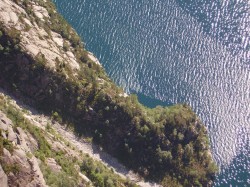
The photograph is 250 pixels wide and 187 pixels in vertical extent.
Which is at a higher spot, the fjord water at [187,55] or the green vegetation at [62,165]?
the fjord water at [187,55]

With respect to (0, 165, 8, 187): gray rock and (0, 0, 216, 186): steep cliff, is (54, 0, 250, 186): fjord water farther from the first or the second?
(0, 165, 8, 187): gray rock

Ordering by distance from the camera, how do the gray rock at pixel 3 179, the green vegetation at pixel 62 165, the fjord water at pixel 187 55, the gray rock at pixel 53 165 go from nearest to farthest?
the gray rock at pixel 3 179, the green vegetation at pixel 62 165, the gray rock at pixel 53 165, the fjord water at pixel 187 55

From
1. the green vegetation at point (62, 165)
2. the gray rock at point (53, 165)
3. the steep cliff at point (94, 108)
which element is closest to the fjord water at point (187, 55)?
the steep cliff at point (94, 108)

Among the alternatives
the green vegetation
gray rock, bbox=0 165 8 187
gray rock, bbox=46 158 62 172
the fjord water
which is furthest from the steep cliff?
gray rock, bbox=0 165 8 187

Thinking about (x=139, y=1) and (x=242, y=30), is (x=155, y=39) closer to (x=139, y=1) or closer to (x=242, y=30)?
(x=139, y=1)

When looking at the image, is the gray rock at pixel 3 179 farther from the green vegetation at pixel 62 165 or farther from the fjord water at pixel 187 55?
the fjord water at pixel 187 55

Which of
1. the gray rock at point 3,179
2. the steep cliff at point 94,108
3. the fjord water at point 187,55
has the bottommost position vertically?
the gray rock at point 3,179

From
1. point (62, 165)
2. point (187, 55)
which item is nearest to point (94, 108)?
point (62, 165)

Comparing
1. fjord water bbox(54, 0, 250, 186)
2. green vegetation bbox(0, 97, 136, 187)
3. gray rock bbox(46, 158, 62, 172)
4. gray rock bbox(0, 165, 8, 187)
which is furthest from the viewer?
→ fjord water bbox(54, 0, 250, 186)
